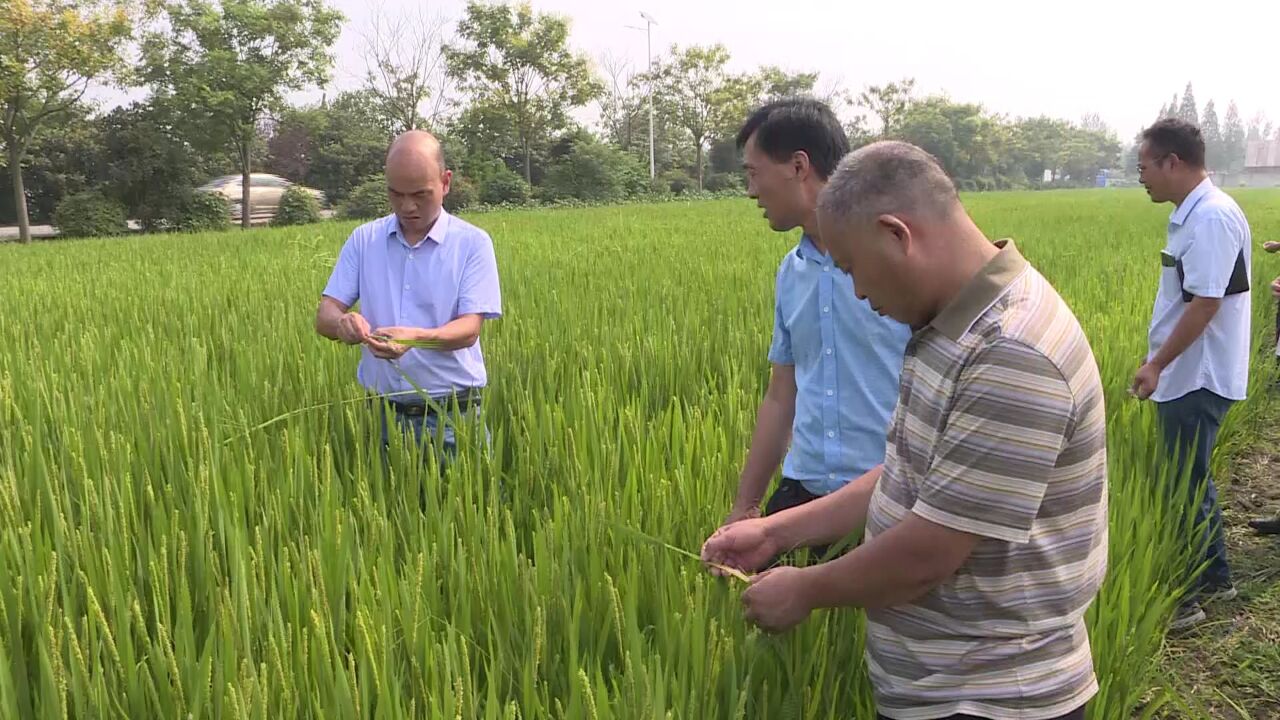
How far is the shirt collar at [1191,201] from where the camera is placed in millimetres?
2416

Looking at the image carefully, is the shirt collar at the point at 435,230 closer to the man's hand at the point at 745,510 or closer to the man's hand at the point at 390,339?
the man's hand at the point at 390,339

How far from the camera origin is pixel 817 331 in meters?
1.57

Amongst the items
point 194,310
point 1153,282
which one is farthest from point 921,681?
point 1153,282

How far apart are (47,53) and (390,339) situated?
18.0m

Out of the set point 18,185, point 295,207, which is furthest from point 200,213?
point 18,185

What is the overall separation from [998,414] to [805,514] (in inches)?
17.3

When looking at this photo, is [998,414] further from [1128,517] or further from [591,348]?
[591,348]

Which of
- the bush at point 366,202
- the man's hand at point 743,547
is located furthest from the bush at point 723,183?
the man's hand at point 743,547

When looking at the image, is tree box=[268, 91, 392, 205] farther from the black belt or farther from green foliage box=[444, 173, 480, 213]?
the black belt

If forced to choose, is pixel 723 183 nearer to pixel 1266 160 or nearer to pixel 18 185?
pixel 18 185

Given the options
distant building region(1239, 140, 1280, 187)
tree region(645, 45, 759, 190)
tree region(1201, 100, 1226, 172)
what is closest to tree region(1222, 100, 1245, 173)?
tree region(1201, 100, 1226, 172)

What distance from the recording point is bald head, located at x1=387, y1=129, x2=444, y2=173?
218cm

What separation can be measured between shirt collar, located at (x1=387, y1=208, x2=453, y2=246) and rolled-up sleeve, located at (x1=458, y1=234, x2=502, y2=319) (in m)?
0.09

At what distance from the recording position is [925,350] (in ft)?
3.16
